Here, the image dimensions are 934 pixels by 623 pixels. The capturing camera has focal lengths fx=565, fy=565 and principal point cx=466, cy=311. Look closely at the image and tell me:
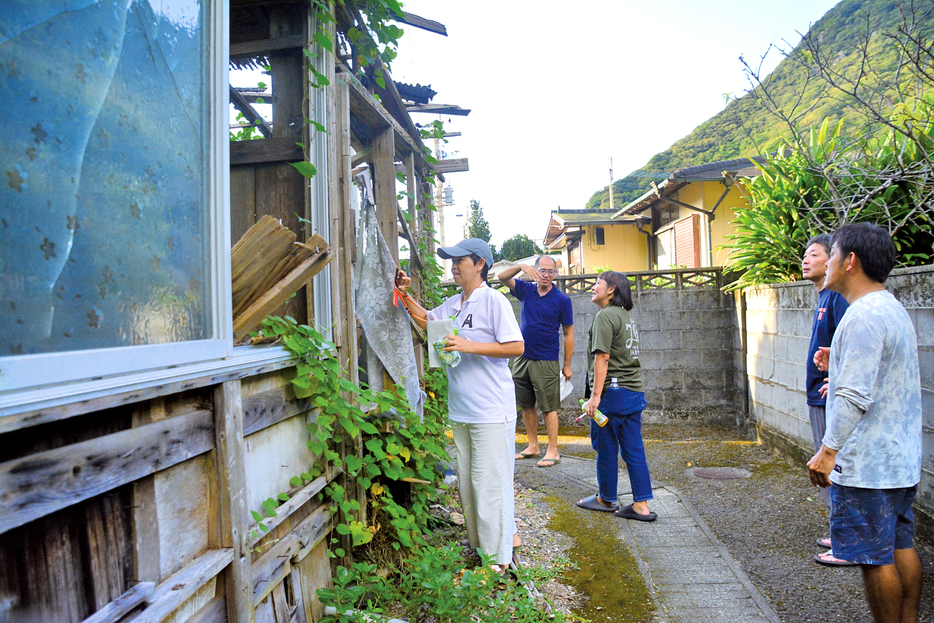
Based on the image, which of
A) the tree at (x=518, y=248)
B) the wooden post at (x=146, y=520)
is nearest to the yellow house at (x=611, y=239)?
the tree at (x=518, y=248)

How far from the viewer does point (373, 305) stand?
340 cm

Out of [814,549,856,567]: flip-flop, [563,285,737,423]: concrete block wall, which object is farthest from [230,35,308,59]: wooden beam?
[563,285,737,423]: concrete block wall

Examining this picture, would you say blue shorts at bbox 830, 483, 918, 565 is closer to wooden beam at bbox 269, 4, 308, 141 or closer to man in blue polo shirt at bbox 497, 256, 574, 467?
wooden beam at bbox 269, 4, 308, 141

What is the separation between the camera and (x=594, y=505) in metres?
4.57

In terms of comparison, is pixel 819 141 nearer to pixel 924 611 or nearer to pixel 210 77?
pixel 924 611

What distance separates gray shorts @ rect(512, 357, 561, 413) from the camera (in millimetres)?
5906

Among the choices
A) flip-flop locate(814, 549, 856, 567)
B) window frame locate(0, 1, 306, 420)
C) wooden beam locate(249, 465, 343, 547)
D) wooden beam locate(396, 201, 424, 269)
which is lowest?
flip-flop locate(814, 549, 856, 567)

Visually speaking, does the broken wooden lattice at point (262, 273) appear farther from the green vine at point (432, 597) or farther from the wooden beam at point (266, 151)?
the green vine at point (432, 597)

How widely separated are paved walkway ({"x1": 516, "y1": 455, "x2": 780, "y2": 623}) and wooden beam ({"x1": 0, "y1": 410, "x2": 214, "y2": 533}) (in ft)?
8.62

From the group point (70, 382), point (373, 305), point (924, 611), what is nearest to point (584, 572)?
point (924, 611)

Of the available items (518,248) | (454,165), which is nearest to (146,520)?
(454,165)

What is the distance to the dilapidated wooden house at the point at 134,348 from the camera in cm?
119

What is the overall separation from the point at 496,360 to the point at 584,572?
149 centimetres

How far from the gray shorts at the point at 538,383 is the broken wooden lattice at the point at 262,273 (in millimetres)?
3859
